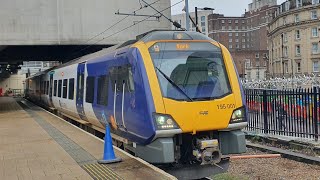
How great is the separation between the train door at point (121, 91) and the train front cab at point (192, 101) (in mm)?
691

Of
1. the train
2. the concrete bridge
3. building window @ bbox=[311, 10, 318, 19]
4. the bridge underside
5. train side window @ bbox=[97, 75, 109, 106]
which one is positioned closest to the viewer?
the train

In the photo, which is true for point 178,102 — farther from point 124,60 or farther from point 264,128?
point 264,128

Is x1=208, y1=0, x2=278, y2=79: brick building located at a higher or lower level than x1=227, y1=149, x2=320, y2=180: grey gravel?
higher

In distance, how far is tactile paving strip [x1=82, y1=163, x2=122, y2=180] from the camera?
23.7 ft

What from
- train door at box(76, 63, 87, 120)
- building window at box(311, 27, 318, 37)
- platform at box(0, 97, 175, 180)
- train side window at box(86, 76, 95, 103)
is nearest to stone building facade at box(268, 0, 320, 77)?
building window at box(311, 27, 318, 37)

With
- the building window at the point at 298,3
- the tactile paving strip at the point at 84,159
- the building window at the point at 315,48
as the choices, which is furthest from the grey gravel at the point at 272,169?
the building window at the point at 298,3

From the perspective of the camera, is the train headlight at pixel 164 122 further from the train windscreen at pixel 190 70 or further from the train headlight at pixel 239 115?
the train headlight at pixel 239 115

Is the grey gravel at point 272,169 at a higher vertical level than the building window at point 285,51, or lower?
lower

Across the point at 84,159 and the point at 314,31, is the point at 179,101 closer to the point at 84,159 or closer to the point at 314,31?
the point at 84,159

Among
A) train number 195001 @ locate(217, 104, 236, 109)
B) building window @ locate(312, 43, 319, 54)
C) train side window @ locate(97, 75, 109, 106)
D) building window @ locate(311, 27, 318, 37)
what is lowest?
train number 195001 @ locate(217, 104, 236, 109)

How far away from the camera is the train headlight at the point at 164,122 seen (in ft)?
24.9

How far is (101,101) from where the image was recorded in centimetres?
1077

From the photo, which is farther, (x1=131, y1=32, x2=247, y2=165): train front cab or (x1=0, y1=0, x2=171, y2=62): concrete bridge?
(x1=0, y1=0, x2=171, y2=62): concrete bridge

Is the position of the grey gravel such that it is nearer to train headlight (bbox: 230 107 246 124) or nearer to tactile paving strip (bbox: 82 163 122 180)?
train headlight (bbox: 230 107 246 124)
